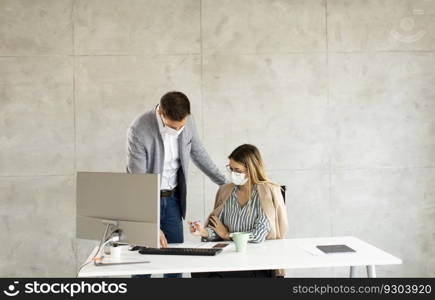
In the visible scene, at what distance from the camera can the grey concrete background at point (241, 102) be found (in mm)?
4531

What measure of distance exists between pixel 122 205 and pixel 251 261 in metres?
0.69

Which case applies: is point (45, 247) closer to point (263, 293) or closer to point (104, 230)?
point (104, 230)

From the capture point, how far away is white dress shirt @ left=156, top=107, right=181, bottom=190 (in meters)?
3.58

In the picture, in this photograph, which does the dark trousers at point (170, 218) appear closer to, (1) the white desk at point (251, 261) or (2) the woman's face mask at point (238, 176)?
(2) the woman's face mask at point (238, 176)

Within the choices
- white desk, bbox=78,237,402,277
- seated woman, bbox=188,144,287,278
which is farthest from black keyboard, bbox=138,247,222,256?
seated woman, bbox=188,144,287,278

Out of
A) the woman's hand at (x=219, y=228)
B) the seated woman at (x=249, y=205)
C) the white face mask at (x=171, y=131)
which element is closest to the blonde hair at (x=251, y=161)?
the seated woman at (x=249, y=205)

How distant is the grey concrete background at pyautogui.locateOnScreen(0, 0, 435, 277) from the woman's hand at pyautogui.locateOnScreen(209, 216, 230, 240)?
126 centimetres

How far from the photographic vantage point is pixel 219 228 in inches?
131

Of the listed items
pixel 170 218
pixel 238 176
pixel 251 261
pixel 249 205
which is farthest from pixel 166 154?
pixel 251 261

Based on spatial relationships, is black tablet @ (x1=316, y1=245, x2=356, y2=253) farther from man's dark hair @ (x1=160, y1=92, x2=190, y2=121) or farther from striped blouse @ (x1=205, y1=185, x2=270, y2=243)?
man's dark hair @ (x1=160, y1=92, x2=190, y2=121)

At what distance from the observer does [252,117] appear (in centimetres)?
461

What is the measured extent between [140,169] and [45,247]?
5.30 feet

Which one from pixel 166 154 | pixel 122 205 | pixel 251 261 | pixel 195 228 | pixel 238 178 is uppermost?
pixel 166 154

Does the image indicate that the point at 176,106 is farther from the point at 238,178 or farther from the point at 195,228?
the point at 195,228
